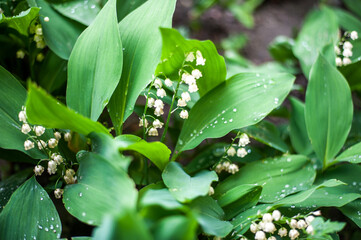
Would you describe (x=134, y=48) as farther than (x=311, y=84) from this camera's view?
No

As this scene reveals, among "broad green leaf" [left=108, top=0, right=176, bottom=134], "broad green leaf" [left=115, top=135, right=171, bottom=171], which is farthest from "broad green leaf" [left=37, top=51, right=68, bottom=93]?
"broad green leaf" [left=115, top=135, right=171, bottom=171]

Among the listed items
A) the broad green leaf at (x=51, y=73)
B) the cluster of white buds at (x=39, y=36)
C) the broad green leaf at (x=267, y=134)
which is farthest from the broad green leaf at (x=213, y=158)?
the cluster of white buds at (x=39, y=36)

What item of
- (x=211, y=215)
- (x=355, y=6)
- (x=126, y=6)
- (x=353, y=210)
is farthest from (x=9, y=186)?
(x=355, y=6)

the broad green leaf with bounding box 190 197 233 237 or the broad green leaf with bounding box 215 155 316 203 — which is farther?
the broad green leaf with bounding box 215 155 316 203

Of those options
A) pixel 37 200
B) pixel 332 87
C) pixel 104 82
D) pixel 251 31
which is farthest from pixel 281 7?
pixel 37 200

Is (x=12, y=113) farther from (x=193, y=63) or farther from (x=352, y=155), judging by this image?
(x=352, y=155)

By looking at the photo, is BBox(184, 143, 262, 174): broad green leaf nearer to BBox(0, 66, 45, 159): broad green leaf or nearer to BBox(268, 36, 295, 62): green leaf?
BBox(0, 66, 45, 159): broad green leaf

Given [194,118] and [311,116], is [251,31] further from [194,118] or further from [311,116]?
[194,118]
